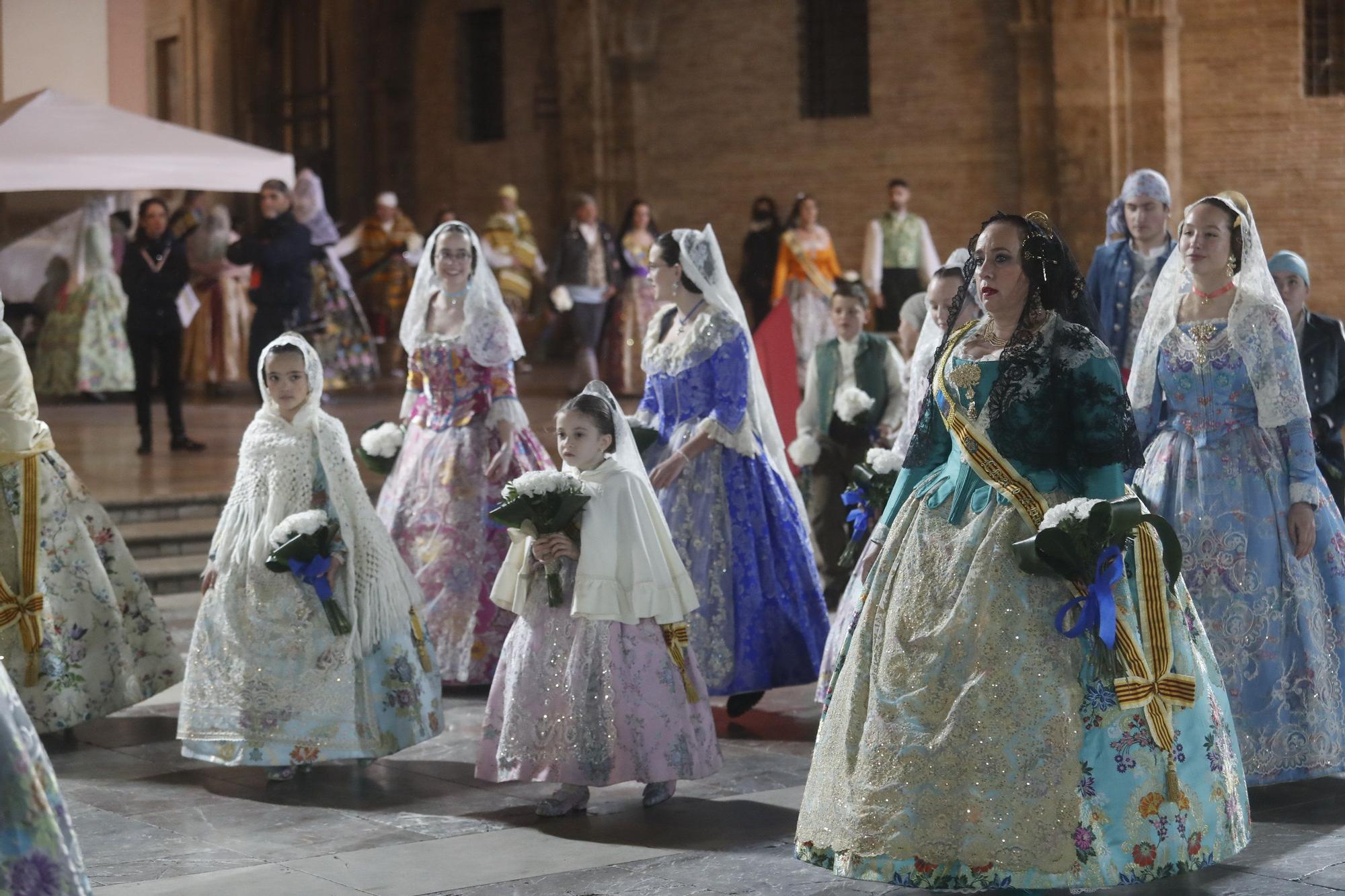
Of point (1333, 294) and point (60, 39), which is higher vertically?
point (60, 39)

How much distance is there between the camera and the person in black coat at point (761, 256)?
53.1 feet

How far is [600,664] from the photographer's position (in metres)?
5.47

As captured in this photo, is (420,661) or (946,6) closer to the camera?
(420,661)

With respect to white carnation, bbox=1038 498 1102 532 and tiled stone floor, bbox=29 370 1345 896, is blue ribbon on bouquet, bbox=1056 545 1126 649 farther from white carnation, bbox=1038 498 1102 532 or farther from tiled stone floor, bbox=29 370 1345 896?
tiled stone floor, bbox=29 370 1345 896

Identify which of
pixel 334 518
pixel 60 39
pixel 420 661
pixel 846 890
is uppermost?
pixel 60 39

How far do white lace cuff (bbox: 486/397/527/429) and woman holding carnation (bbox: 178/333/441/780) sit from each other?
1.29 metres

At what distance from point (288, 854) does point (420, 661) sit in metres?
1.08

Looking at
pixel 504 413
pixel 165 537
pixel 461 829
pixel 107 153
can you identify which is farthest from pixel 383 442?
pixel 107 153

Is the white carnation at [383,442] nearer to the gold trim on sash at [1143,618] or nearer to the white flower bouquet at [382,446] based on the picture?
the white flower bouquet at [382,446]

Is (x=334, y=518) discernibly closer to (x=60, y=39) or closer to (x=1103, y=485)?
(x=1103, y=485)

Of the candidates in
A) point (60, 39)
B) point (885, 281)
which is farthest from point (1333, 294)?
point (60, 39)

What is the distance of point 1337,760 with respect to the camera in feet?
18.4

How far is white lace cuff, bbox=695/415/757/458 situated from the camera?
22.1 feet

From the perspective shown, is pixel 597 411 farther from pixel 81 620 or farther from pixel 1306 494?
pixel 81 620
